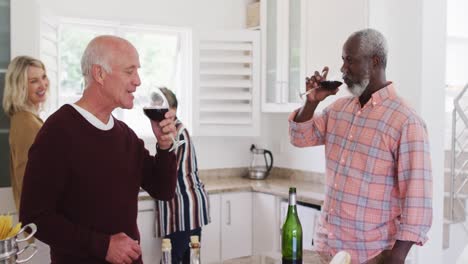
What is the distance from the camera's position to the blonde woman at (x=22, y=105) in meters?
2.73

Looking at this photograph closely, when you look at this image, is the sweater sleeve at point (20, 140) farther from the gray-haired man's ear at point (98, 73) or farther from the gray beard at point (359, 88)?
the gray beard at point (359, 88)

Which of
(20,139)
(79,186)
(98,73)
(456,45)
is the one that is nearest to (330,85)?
(98,73)

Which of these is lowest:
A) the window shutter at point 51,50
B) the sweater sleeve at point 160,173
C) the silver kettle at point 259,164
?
the silver kettle at point 259,164

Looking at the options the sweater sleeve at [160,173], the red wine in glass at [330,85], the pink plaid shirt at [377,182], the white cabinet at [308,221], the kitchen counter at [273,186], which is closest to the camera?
the pink plaid shirt at [377,182]

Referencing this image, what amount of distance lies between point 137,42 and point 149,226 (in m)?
1.59

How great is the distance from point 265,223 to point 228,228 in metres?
0.29

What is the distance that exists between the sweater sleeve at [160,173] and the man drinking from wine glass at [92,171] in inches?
3.2

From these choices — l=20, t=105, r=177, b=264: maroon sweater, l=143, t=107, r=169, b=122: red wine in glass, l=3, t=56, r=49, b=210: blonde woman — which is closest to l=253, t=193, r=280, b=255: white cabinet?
l=3, t=56, r=49, b=210: blonde woman

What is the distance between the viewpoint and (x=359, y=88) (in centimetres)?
206

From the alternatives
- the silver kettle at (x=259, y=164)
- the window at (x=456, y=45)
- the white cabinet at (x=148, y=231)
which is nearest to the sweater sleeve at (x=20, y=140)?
the white cabinet at (x=148, y=231)

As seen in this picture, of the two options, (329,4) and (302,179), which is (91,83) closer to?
(329,4)

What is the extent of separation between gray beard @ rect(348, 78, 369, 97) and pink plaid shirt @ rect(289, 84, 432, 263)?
0.18 ft

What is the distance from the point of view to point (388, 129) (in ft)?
6.46

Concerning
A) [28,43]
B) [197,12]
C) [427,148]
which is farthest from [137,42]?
[427,148]
